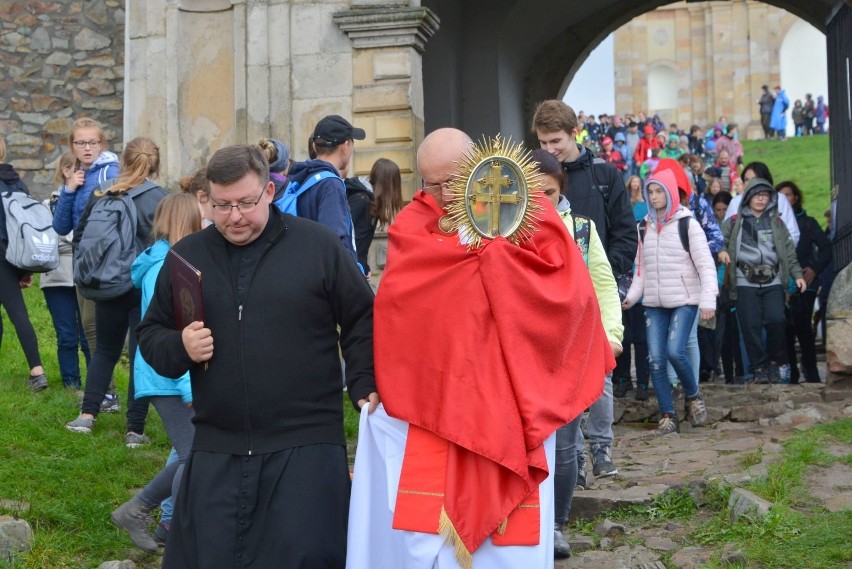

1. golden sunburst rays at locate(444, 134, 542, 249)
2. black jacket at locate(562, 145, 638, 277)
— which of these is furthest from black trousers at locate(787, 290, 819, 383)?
golden sunburst rays at locate(444, 134, 542, 249)

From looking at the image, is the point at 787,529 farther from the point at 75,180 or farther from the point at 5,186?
the point at 5,186

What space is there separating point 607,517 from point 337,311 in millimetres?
2351

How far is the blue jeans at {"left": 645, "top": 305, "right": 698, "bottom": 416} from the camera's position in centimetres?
848

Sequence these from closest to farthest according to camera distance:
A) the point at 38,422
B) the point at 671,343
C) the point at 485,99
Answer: the point at 38,422, the point at 671,343, the point at 485,99

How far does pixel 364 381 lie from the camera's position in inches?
167

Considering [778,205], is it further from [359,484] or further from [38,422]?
[359,484]

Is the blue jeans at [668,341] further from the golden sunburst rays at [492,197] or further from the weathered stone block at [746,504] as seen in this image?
the golden sunburst rays at [492,197]

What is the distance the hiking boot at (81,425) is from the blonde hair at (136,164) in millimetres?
1266

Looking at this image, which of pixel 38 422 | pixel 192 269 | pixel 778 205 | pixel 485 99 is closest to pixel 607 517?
pixel 192 269

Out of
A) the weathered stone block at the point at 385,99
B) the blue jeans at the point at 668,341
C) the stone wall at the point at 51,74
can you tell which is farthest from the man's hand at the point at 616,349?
the stone wall at the point at 51,74

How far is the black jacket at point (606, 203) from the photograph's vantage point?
6562 mm

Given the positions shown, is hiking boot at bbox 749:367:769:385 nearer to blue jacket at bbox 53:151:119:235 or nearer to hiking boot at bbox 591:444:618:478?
hiking boot at bbox 591:444:618:478

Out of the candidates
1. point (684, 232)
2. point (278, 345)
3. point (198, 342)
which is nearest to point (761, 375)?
point (684, 232)

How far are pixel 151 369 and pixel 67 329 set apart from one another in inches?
148
